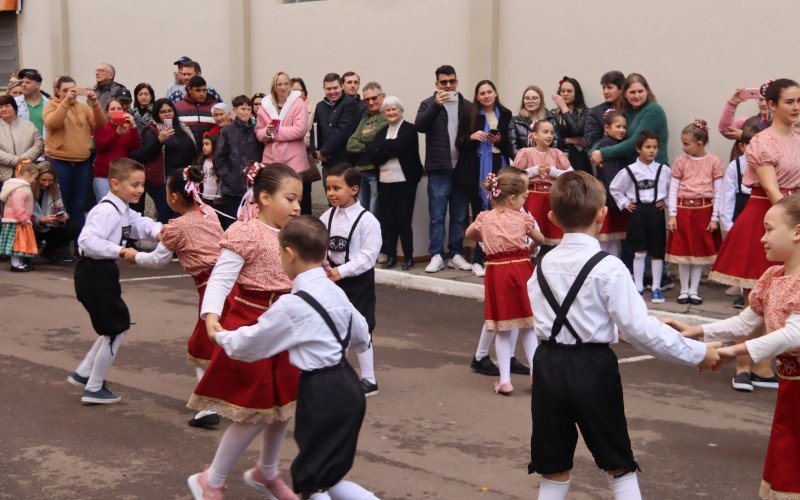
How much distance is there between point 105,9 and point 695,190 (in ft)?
38.2

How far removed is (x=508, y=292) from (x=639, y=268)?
344cm

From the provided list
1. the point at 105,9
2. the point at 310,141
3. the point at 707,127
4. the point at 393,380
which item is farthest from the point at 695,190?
the point at 105,9

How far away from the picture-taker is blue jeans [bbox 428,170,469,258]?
40.0 feet

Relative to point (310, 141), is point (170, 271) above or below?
below

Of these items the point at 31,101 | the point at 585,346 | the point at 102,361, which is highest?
the point at 31,101

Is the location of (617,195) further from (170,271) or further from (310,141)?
(170,271)

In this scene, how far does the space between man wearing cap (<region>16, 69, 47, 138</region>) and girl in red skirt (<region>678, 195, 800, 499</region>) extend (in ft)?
39.1

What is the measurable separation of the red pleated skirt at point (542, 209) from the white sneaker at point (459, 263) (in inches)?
54.1

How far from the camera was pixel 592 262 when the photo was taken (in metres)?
4.48

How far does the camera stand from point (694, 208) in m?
10.3

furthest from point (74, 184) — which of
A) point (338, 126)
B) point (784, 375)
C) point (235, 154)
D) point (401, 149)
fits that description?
point (784, 375)

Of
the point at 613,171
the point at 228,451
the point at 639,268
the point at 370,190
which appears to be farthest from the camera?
the point at 370,190

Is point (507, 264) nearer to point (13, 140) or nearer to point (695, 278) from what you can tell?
point (695, 278)

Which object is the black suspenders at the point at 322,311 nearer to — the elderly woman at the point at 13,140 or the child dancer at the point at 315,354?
the child dancer at the point at 315,354
